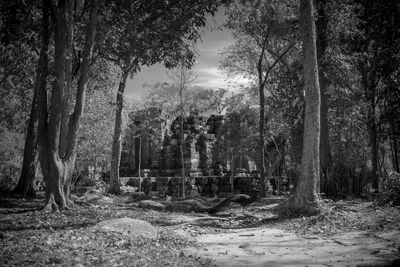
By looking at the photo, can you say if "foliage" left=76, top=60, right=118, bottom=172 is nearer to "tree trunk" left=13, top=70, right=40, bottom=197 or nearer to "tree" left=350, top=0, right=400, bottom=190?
"tree trunk" left=13, top=70, right=40, bottom=197

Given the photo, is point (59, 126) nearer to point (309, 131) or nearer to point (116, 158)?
point (309, 131)

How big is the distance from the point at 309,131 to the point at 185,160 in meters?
19.1

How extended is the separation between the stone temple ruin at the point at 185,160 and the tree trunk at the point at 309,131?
15838mm

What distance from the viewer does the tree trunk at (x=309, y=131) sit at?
9891 millimetres

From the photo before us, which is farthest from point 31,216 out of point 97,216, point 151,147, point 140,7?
point 151,147

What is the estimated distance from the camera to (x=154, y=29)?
45.9ft

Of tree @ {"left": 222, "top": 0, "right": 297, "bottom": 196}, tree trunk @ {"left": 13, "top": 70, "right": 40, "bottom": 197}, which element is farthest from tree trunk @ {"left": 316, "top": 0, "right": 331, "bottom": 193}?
tree trunk @ {"left": 13, "top": 70, "right": 40, "bottom": 197}

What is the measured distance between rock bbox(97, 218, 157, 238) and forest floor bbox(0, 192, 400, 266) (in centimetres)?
14

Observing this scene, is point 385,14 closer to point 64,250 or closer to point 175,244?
point 175,244

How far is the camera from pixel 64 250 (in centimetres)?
562

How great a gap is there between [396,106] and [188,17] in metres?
13.3

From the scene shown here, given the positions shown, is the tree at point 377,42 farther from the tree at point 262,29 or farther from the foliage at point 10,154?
the foliage at point 10,154

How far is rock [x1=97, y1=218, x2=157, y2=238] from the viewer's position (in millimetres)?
6906

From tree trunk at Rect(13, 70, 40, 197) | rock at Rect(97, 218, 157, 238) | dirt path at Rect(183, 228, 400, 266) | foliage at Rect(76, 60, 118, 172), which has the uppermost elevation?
foliage at Rect(76, 60, 118, 172)
